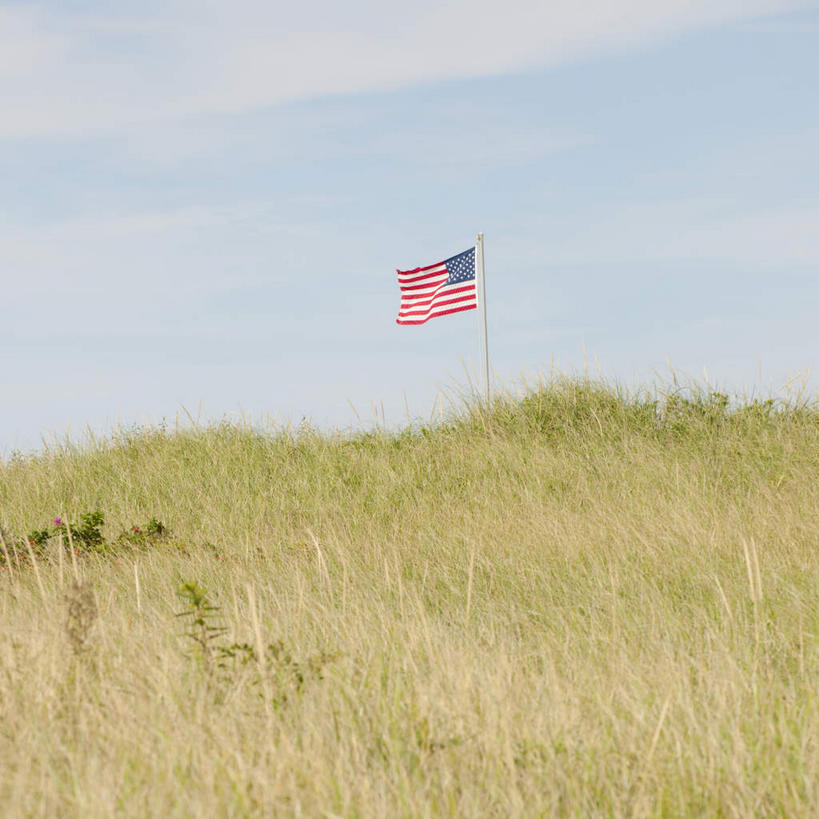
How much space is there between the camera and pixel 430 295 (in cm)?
1526

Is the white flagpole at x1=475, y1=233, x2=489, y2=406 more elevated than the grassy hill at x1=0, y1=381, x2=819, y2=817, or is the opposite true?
the white flagpole at x1=475, y1=233, x2=489, y2=406

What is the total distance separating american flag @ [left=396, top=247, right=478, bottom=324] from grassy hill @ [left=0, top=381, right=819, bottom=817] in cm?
470

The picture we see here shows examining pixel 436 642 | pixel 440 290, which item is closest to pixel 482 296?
pixel 440 290

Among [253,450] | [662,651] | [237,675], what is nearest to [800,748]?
[662,651]

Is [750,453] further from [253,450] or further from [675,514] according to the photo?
[253,450]

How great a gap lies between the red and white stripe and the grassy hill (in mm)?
4680

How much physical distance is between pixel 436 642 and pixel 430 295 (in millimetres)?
11828

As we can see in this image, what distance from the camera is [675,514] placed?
7.24m

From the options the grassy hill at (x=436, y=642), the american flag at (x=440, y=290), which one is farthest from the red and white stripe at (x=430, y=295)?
the grassy hill at (x=436, y=642)

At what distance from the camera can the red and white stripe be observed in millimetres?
14906

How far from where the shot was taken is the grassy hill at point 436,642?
2725 millimetres

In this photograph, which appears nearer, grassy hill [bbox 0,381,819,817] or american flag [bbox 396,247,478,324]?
grassy hill [bbox 0,381,819,817]

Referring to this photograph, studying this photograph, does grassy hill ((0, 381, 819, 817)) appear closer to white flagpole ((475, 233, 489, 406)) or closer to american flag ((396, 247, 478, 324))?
white flagpole ((475, 233, 489, 406))

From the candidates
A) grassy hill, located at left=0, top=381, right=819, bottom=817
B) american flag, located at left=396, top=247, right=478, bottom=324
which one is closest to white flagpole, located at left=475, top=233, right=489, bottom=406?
american flag, located at left=396, top=247, right=478, bottom=324
